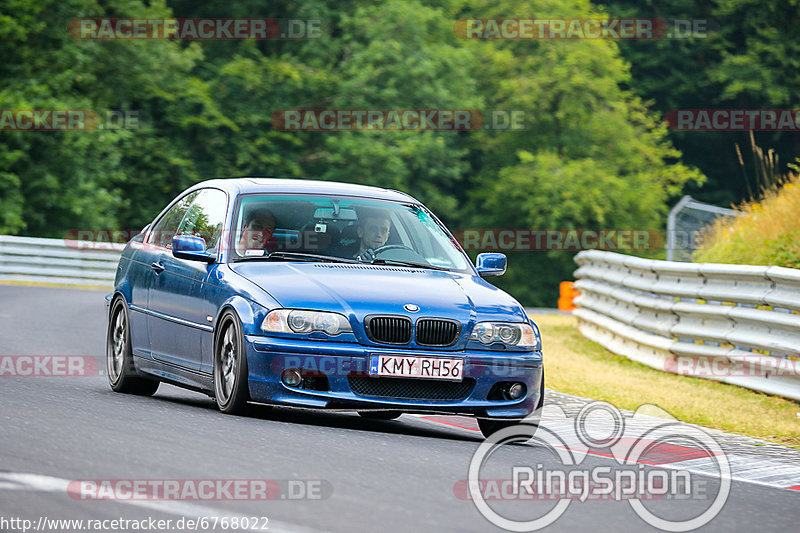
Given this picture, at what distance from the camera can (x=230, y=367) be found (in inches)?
343

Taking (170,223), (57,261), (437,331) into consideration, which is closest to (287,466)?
(437,331)

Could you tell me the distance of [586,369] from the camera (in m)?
14.0

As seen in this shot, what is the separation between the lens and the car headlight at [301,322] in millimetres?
8367

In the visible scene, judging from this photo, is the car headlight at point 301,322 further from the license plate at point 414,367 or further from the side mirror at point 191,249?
the side mirror at point 191,249

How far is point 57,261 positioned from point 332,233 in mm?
22506

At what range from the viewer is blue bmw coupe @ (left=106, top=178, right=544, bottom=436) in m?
8.37

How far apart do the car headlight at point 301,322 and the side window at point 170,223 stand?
7.43 ft

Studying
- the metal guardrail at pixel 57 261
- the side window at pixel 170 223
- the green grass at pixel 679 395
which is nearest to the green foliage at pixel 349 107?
the metal guardrail at pixel 57 261

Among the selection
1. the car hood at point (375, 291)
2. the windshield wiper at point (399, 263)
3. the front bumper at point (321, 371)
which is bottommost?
the front bumper at point (321, 371)

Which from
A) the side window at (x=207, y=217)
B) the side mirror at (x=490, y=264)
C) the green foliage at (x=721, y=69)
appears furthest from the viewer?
the green foliage at (x=721, y=69)

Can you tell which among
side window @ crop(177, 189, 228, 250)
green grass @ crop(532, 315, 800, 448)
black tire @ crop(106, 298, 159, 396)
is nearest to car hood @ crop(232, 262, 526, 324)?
side window @ crop(177, 189, 228, 250)

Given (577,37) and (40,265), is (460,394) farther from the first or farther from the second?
(577,37)

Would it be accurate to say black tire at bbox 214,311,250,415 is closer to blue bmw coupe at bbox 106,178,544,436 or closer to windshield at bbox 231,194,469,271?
blue bmw coupe at bbox 106,178,544,436

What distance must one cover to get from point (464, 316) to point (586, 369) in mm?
5604
